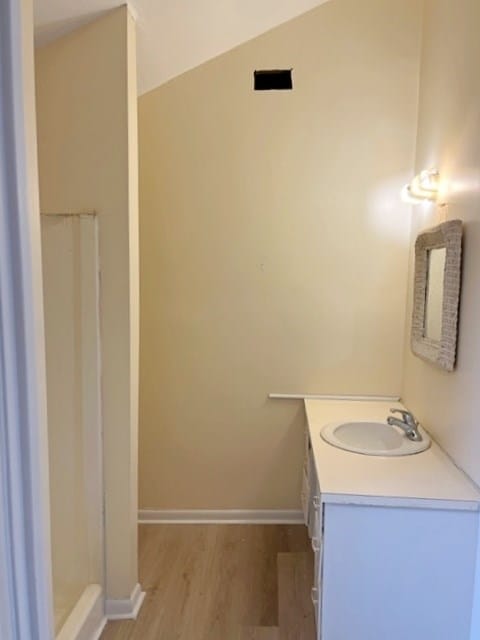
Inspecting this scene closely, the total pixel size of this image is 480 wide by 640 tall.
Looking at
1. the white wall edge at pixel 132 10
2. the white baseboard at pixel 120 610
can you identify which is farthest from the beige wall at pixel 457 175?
the white baseboard at pixel 120 610

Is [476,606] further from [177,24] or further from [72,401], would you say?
→ [177,24]

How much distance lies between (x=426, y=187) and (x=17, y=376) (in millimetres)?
1949

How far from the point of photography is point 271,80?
8.45 ft

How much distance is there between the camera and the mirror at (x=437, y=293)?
72.4 inches

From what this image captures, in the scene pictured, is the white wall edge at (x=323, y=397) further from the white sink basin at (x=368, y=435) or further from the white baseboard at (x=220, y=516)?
the white baseboard at (x=220, y=516)

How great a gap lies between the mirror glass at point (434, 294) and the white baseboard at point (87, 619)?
1815 mm

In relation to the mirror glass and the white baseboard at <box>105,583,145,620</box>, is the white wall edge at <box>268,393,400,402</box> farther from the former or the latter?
the white baseboard at <box>105,583,145,620</box>

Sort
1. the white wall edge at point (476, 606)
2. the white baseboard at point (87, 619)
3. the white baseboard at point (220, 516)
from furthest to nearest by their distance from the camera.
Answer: the white baseboard at point (220, 516), the white baseboard at point (87, 619), the white wall edge at point (476, 606)

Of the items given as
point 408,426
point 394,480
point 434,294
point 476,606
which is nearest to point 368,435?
point 408,426

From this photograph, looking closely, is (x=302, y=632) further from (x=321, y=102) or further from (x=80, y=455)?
(x=321, y=102)

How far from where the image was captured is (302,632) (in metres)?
2.02

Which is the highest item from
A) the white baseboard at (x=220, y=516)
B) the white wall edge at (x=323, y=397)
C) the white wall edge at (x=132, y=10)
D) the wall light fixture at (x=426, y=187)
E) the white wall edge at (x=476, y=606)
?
the white wall edge at (x=132, y=10)

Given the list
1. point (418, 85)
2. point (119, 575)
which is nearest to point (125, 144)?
point (418, 85)

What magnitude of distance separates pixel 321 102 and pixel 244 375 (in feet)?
5.10
